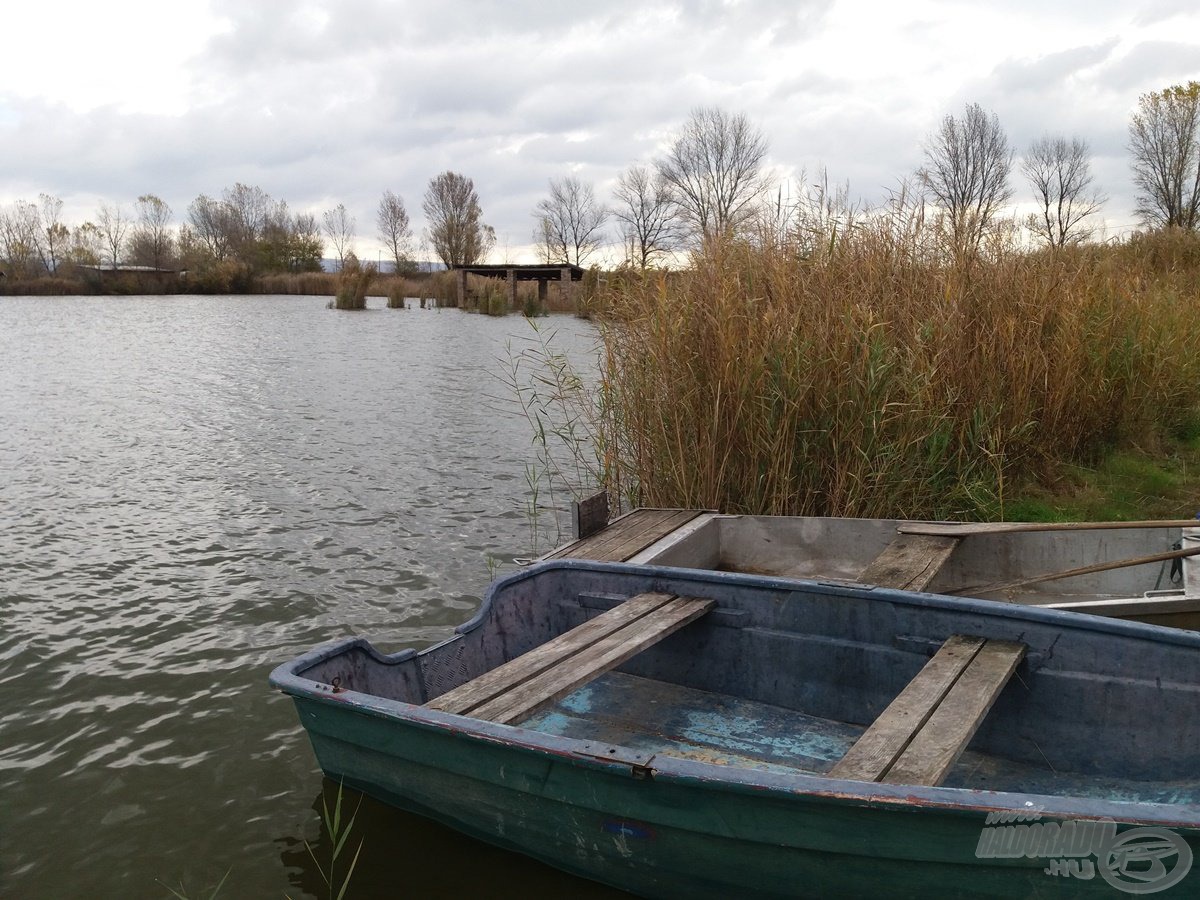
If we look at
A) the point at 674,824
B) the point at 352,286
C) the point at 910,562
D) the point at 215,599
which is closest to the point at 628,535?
the point at 910,562

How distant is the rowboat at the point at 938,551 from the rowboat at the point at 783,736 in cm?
74

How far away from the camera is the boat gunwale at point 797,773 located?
2.02 m

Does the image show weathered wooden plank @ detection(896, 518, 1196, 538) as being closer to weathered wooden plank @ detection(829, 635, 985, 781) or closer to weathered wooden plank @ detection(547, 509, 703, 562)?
weathered wooden plank @ detection(547, 509, 703, 562)

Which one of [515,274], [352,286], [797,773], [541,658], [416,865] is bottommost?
[416,865]

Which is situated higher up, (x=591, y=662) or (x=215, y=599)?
(x=591, y=662)

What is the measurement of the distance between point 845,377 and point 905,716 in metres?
2.78

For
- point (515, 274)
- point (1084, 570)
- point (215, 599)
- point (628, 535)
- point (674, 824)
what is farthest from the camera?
point (515, 274)

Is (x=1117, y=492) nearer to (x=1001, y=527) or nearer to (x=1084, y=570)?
(x=1001, y=527)

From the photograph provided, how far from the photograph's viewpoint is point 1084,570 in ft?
13.9

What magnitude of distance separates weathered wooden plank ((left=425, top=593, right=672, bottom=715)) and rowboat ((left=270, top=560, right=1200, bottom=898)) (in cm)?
1

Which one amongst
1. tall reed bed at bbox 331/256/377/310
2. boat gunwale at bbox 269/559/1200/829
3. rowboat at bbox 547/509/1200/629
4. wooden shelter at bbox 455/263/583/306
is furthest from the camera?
wooden shelter at bbox 455/263/583/306

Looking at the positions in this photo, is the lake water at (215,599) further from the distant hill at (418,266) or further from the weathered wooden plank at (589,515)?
the distant hill at (418,266)

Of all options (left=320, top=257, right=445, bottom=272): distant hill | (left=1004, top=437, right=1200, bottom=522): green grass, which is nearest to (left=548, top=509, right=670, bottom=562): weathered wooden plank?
(left=1004, top=437, right=1200, bottom=522): green grass

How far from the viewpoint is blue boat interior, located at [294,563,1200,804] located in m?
2.93
